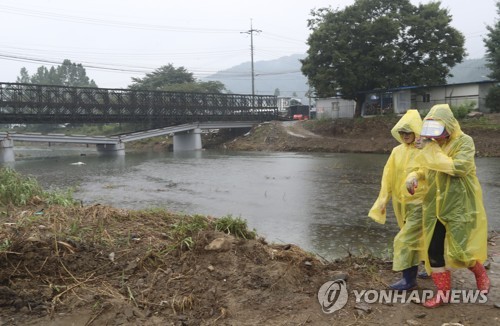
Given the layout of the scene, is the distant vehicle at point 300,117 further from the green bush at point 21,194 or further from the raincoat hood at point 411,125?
the raincoat hood at point 411,125

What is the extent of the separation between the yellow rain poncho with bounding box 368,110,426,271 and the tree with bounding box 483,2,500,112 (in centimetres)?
2869

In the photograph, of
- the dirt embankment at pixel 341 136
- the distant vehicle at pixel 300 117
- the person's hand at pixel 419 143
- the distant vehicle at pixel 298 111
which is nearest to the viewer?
the person's hand at pixel 419 143

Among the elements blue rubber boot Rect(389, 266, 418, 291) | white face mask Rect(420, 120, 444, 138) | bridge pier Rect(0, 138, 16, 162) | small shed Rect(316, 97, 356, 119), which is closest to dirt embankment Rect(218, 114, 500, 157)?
small shed Rect(316, 97, 356, 119)

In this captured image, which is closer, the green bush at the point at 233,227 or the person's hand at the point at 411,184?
the person's hand at the point at 411,184

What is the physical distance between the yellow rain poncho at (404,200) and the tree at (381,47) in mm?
27093

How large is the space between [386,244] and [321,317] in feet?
12.8

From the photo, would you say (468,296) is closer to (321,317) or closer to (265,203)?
(321,317)

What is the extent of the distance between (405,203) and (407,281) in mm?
674

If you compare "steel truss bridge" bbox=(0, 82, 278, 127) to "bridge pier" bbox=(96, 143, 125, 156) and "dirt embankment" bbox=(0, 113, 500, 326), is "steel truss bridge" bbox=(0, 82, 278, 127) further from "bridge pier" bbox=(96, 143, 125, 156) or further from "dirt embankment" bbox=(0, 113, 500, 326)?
"dirt embankment" bbox=(0, 113, 500, 326)

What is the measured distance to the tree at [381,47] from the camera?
98.1ft

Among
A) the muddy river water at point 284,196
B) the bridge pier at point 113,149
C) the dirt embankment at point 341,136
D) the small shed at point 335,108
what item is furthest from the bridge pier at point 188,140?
the muddy river water at point 284,196

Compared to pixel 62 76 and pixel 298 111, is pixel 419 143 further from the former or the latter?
pixel 62 76

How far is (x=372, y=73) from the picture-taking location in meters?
31.0

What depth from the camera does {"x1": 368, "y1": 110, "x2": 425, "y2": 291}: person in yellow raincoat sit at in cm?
360
